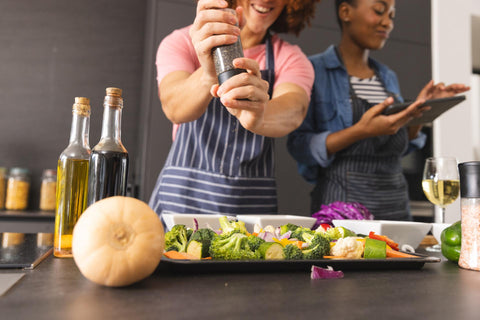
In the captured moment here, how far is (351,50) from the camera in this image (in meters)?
2.27

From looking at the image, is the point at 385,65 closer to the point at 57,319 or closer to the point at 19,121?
the point at 19,121

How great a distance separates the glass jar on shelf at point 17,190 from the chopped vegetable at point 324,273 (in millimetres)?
1961

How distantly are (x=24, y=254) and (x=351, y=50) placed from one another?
79.9 inches

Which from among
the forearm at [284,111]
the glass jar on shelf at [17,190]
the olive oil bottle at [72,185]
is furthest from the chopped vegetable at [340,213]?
the glass jar on shelf at [17,190]

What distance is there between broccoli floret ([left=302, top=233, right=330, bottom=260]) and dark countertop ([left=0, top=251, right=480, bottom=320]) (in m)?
0.04

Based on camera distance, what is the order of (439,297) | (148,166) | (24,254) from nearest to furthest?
(439,297) < (24,254) < (148,166)

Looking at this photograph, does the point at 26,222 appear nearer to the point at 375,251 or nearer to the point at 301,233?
the point at 301,233

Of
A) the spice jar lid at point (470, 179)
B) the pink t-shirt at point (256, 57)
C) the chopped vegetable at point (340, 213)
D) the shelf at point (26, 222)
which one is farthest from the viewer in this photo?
the shelf at point (26, 222)

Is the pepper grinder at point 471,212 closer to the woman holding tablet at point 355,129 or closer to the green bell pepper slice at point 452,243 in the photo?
the green bell pepper slice at point 452,243

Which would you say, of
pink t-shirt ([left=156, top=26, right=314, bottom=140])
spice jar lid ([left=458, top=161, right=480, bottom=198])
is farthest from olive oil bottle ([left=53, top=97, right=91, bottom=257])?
pink t-shirt ([left=156, top=26, right=314, bottom=140])

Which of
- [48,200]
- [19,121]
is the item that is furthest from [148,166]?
[19,121]

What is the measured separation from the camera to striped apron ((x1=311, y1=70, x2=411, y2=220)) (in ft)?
6.75

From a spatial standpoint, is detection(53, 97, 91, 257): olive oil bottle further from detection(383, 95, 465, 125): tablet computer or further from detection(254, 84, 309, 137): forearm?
detection(383, 95, 465, 125): tablet computer

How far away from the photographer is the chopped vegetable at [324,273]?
57 centimetres
